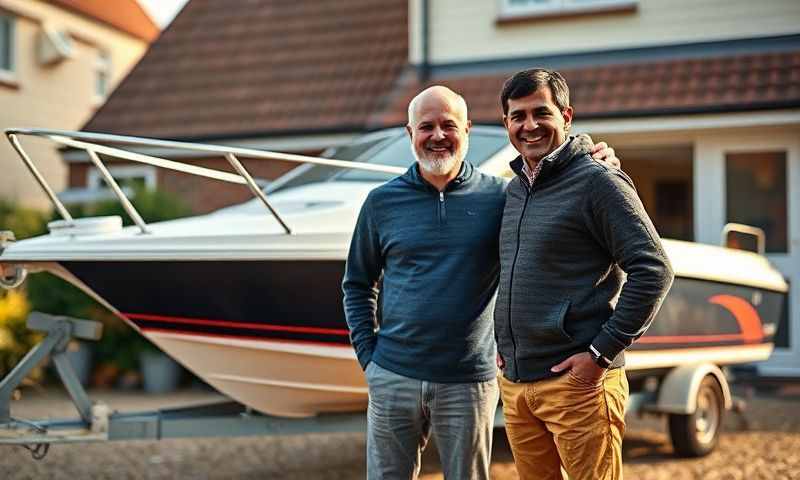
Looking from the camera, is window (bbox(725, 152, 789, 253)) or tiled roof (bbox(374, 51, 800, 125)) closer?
tiled roof (bbox(374, 51, 800, 125))

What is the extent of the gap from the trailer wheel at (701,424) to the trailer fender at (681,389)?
0.15 m

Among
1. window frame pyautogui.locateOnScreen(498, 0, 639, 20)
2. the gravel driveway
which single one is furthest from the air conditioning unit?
the gravel driveway

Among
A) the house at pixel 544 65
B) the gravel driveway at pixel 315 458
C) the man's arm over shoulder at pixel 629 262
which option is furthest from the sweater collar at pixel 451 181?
the house at pixel 544 65

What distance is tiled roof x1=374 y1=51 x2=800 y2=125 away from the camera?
9156 mm

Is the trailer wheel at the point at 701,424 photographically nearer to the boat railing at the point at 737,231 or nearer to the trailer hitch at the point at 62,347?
the boat railing at the point at 737,231

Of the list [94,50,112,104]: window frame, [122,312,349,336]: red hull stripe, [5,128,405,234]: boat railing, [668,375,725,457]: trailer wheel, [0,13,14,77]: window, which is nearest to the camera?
[5,128,405,234]: boat railing

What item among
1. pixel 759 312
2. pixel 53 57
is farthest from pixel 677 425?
pixel 53 57

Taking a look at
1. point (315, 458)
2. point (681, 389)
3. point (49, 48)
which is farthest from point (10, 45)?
point (681, 389)

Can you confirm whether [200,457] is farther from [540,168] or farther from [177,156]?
[177,156]

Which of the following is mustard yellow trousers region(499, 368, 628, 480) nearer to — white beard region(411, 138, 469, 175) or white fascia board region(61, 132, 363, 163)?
white beard region(411, 138, 469, 175)

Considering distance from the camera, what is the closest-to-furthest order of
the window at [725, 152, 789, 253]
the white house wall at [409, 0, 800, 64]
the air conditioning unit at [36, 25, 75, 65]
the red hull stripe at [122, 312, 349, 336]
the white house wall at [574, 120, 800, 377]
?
the red hull stripe at [122, 312, 349, 336] → the white house wall at [574, 120, 800, 377] → the window at [725, 152, 789, 253] → the white house wall at [409, 0, 800, 64] → the air conditioning unit at [36, 25, 75, 65]

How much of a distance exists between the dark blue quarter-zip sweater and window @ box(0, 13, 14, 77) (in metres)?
14.7

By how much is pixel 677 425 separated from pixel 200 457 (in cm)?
316

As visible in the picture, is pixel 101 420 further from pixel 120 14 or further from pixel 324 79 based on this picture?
pixel 120 14
